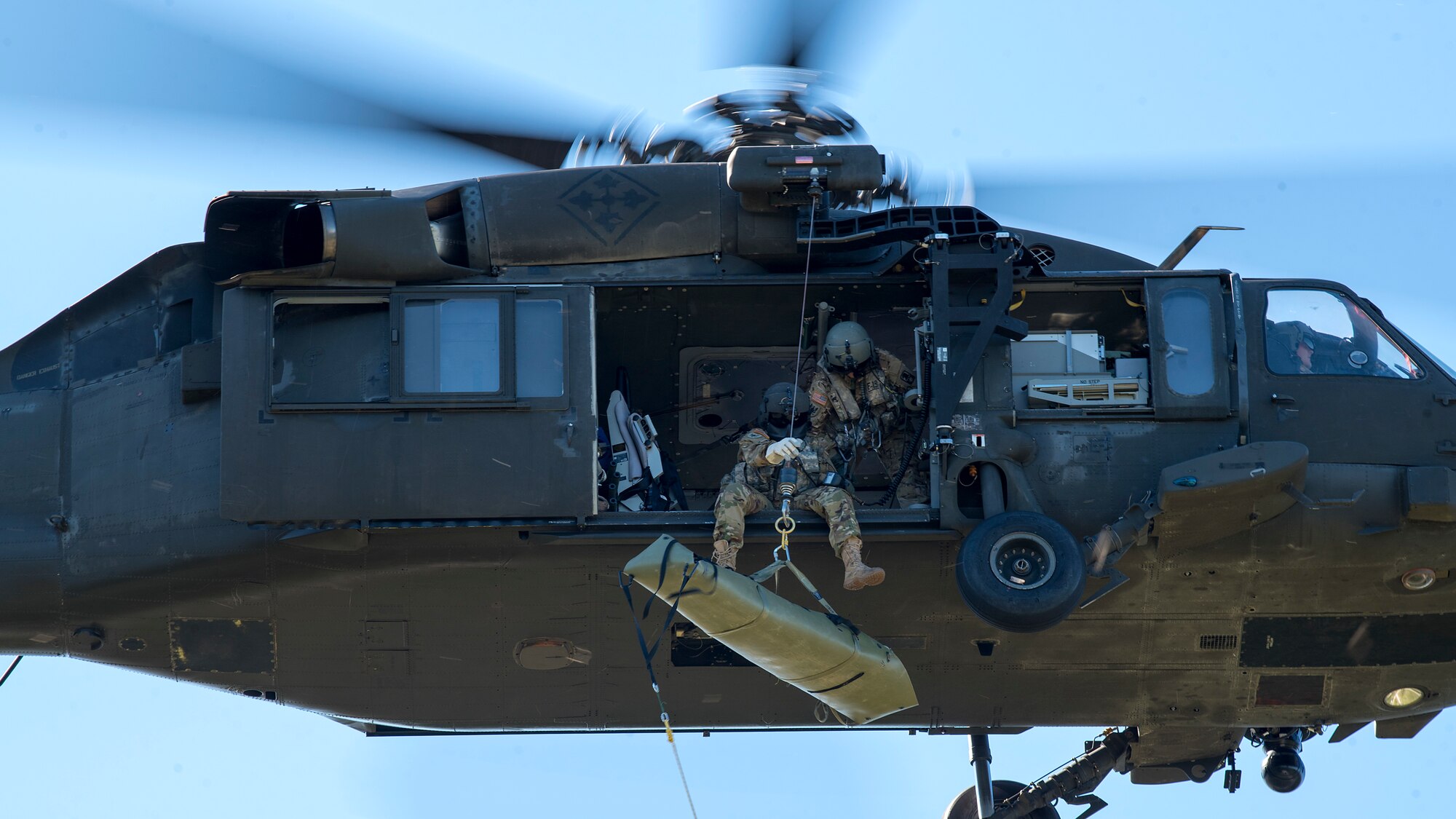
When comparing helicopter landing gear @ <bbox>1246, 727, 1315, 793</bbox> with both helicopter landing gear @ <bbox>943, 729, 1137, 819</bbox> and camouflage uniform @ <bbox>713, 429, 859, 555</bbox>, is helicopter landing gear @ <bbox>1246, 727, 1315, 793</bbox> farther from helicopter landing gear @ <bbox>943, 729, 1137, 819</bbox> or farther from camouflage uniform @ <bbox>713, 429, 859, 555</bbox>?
camouflage uniform @ <bbox>713, 429, 859, 555</bbox>

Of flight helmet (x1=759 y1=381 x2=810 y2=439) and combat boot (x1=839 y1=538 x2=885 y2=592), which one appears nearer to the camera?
combat boot (x1=839 y1=538 x2=885 y2=592)

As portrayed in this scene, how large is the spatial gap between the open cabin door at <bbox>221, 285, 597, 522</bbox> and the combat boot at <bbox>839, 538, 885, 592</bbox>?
4.80ft

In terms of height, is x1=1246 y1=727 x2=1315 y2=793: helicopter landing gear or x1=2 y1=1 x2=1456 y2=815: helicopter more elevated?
x1=2 y1=1 x2=1456 y2=815: helicopter

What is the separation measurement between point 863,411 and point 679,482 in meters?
1.39

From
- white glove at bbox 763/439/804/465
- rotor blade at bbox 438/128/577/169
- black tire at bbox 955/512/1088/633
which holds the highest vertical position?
rotor blade at bbox 438/128/577/169

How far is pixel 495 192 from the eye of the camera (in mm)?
11219

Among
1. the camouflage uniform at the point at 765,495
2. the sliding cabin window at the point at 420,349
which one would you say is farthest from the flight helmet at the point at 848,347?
the sliding cabin window at the point at 420,349

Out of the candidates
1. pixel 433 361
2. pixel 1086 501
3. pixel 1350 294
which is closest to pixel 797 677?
pixel 1086 501

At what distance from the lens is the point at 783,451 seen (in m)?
10.4

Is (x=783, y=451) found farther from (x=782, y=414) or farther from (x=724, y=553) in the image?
(x=782, y=414)

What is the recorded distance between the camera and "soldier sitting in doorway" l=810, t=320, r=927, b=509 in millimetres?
10961

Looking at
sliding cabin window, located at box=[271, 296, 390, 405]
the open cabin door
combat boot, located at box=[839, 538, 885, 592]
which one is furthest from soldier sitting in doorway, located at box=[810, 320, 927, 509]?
sliding cabin window, located at box=[271, 296, 390, 405]

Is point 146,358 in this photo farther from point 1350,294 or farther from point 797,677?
point 1350,294

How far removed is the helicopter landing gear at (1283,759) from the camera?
39.7 ft
